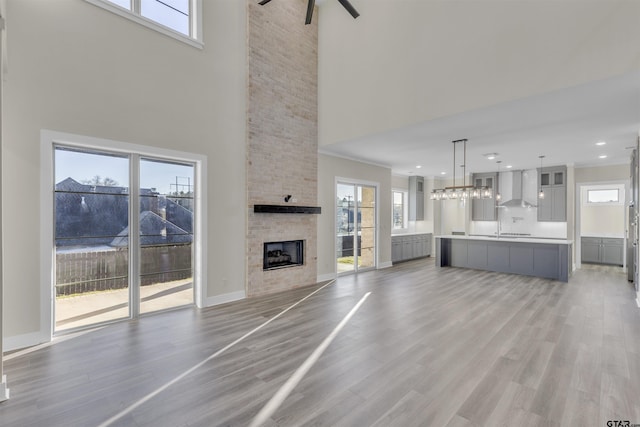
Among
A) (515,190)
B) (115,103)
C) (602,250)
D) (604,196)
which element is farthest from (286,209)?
(604,196)

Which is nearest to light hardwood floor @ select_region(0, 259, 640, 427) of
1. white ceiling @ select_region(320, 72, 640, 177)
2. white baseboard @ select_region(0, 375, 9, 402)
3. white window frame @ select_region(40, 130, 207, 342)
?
white baseboard @ select_region(0, 375, 9, 402)

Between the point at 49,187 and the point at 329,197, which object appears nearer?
the point at 49,187

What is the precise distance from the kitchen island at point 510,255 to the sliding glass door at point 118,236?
6.91 m

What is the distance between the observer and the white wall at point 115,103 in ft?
11.6

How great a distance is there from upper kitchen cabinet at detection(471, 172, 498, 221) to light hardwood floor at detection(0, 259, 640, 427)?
5288 mm

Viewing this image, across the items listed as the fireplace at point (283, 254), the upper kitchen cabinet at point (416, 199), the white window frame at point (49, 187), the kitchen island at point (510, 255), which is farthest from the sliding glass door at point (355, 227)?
the white window frame at point (49, 187)

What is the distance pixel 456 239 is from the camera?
8.81m

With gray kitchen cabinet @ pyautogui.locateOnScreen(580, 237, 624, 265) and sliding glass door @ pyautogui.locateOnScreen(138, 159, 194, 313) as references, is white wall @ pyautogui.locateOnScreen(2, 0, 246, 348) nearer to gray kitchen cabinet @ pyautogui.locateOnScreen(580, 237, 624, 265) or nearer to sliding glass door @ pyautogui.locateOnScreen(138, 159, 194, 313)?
sliding glass door @ pyautogui.locateOnScreen(138, 159, 194, 313)

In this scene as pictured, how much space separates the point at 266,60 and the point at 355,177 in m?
3.42

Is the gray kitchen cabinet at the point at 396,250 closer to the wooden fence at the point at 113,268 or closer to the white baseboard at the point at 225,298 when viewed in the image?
the white baseboard at the point at 225,298

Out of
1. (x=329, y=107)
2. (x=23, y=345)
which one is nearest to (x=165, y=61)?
(x=329, y=107)

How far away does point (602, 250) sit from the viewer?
8977 mm

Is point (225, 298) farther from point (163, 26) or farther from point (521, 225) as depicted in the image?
point (521, 225)

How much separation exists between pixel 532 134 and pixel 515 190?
4869mm
